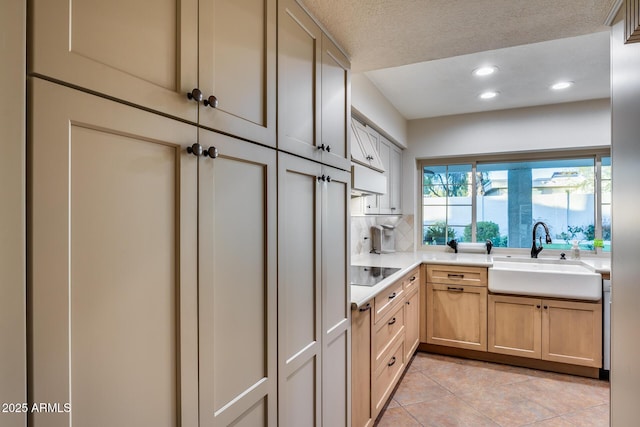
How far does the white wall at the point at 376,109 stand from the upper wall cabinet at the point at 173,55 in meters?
1.53

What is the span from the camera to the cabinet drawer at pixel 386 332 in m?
2.17

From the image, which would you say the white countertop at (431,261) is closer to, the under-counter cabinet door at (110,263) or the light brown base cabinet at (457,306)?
the light brown base cabinet at (457,306)

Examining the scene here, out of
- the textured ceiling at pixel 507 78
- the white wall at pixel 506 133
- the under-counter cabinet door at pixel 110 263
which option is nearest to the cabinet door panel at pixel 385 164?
the textured ceiling at pixel 507 78

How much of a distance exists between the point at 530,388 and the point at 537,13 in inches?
108

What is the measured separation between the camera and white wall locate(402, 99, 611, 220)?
11.3ft

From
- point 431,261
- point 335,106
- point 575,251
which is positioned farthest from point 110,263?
point 575,251

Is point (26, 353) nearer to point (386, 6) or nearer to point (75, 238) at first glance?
point (75, 238)

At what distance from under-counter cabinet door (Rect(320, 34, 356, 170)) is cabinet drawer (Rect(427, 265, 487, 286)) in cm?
212

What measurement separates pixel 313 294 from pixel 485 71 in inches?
95.0

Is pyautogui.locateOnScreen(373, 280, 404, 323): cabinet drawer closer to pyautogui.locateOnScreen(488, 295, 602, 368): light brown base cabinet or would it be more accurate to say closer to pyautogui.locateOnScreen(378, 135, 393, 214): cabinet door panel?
pyautogui.locateOnScreen(378, 135, 393, 214): cabinet door panel

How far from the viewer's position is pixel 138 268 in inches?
27.9

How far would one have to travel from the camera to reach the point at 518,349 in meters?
3.16

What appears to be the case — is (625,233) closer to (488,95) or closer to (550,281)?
(550,281)

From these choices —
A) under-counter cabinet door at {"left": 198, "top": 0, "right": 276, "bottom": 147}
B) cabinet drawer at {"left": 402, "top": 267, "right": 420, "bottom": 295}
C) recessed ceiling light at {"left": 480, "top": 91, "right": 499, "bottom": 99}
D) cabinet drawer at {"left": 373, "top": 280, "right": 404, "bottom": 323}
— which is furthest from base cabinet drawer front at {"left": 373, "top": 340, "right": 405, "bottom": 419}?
recessed ceiling light at {"left": 480, "top": 91, "right": 499, "bottom": 99}
